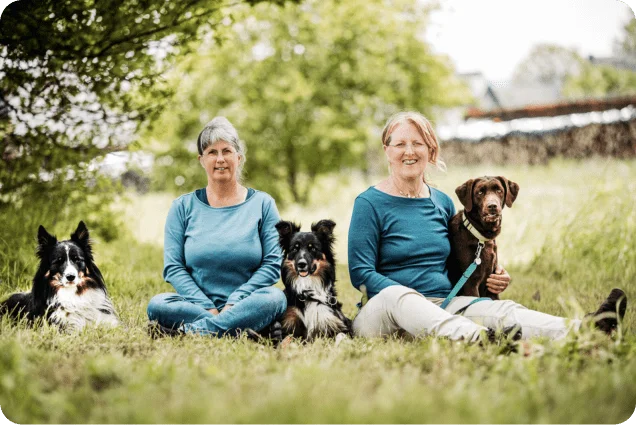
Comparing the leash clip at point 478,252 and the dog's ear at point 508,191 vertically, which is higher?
the dog's ear at point 508,191

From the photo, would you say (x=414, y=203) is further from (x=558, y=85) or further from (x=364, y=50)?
(x=364, y=50)

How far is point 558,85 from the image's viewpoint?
630cm

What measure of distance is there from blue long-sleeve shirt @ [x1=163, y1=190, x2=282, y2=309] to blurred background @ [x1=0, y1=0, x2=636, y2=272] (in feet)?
4.60

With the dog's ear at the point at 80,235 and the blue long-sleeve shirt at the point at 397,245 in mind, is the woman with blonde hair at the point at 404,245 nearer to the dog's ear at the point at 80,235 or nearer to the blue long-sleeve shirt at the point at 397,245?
the blue long-sleeve shirt at the point at 397,245

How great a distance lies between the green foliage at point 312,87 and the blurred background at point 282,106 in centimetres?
3

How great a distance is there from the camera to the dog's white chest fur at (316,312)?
313cm

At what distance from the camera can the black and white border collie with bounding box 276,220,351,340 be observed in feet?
10.3

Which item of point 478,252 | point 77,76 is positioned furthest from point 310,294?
point 77,76

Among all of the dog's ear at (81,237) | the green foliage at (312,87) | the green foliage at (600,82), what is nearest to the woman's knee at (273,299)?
the dog's ear at (81,237)

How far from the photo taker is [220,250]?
10.7 ft

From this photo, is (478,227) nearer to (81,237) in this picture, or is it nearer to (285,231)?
(285,231)

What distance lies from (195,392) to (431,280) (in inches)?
62.4

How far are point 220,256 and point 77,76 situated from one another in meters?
1.85

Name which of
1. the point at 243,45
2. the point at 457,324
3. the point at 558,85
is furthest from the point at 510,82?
the point at 243,45
